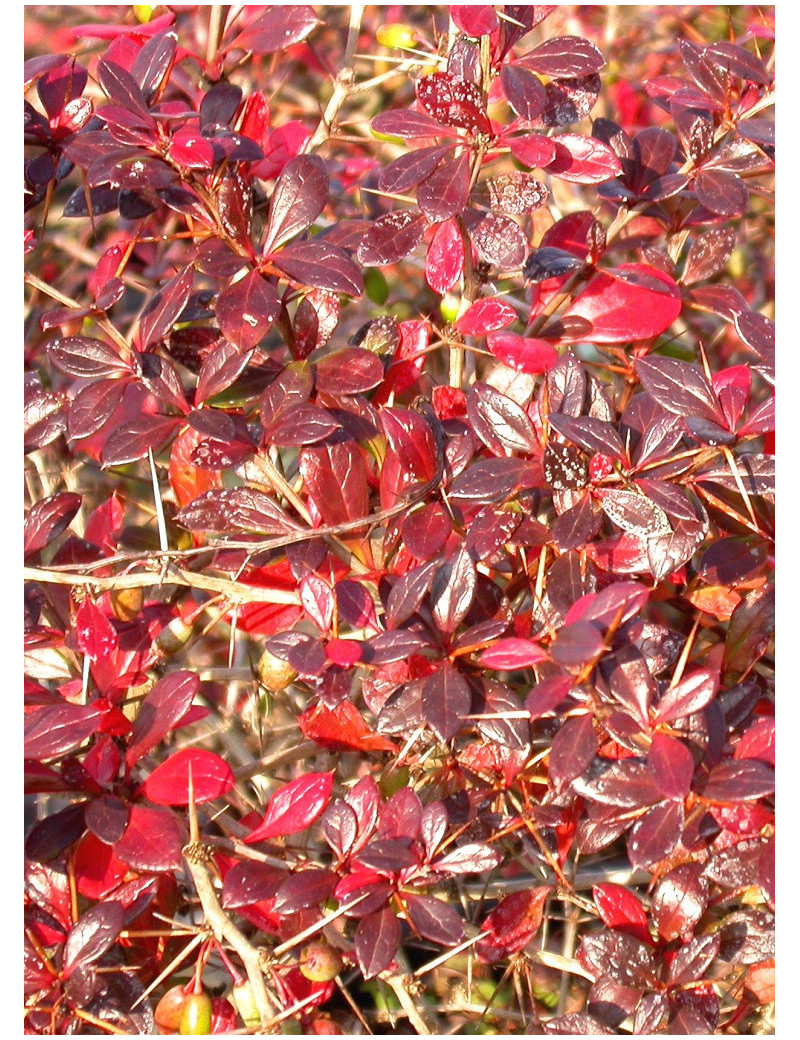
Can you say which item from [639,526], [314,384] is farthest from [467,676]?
[314,384]

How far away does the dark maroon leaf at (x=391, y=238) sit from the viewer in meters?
1.02

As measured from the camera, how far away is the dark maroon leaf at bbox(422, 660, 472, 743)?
88 cm

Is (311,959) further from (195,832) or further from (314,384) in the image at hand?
(314,384)

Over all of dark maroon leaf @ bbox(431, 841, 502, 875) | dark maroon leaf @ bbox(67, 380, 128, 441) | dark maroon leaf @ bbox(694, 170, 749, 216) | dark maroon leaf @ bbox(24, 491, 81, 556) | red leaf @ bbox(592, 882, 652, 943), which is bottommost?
red leaf @ bbox(592, 882, 652, 943)

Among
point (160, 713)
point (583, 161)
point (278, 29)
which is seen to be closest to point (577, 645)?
point (160, 713)

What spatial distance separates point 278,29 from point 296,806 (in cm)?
83

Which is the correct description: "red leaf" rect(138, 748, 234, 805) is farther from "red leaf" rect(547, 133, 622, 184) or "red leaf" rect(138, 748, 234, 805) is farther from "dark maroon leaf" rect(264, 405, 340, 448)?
"red leaf" rect(547, 133, 622, 184)

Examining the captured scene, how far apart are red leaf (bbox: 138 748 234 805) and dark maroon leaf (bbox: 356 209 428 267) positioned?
496mm

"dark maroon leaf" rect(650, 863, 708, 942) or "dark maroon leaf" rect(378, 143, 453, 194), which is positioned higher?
"dark maroon leaf" rect(378, 143, 453, 194)

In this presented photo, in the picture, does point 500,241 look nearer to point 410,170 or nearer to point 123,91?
point 410,170

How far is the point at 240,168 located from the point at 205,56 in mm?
331

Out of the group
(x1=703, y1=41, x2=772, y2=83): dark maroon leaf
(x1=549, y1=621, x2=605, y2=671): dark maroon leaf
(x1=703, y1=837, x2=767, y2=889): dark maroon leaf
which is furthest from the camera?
(x1=703, y1=41, x2=772, y2=83): dark maroon leaf

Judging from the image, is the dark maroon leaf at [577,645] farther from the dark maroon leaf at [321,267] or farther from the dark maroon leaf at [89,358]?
the dark maroon leaf at [89,358]

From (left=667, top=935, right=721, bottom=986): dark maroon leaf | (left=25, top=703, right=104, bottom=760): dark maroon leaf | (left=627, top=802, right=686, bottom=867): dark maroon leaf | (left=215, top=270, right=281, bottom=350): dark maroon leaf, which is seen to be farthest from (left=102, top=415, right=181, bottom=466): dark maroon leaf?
(left=667, top=935, right=721, bottom=986): dark maroon leaf
